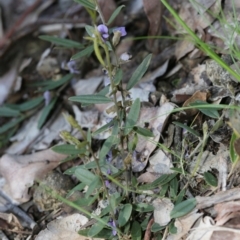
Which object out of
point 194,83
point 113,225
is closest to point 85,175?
point 113,225

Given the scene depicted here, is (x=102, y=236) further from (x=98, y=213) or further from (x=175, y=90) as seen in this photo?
(x=175, y=90)

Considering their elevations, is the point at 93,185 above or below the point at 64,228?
above

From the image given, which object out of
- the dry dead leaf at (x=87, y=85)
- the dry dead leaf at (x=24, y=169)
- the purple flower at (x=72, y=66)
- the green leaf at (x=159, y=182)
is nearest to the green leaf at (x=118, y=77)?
the green leaf at (x=159, y=182)

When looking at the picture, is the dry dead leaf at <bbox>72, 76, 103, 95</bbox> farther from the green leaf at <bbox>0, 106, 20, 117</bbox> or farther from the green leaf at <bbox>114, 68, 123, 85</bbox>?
the green leaf at <bbox>114, 68, 123, 85</bbox>

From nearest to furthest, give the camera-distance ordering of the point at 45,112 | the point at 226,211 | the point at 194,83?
1. the point at 226,211
2. the point at 194,83
3. the point at 45,112

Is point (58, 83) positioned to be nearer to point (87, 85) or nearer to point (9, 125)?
point (87, 85)

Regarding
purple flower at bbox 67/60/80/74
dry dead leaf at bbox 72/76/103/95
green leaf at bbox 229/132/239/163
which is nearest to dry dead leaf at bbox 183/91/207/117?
green leaf at bbox 229/132/239/163

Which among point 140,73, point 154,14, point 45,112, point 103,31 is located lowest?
point 45,112
